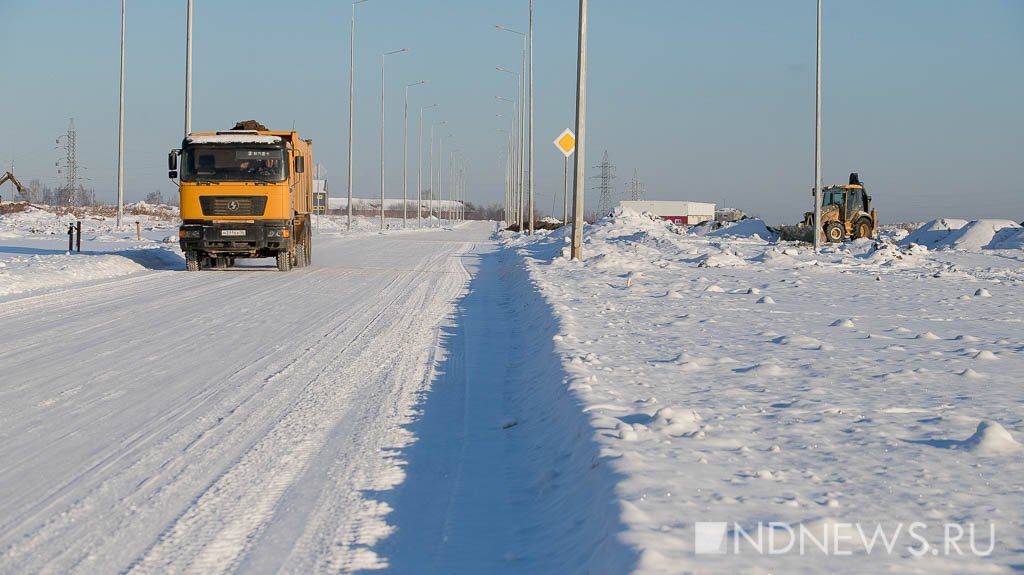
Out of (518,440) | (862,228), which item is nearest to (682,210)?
(862,228)

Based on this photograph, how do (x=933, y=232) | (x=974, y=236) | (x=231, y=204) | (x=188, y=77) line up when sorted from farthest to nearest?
(x=933, y=232) → (x=974, y=236) → (x=188, y=77) → (x=231, y=204)

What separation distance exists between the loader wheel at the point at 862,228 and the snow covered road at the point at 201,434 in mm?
36319

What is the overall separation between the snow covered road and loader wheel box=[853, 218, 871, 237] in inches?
1430

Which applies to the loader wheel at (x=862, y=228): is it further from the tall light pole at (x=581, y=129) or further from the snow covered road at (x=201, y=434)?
the snow covered road at (x=201, y=434)

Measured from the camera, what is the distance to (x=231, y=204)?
24406 millimetres

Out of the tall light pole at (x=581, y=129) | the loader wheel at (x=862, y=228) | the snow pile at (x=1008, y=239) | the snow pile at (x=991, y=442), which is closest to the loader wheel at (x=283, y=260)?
the tall light pole at (x=581, y=129)

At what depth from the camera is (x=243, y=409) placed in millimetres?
8023

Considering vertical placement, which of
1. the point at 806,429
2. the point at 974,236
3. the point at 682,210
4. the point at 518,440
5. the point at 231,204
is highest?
the point at 682,210

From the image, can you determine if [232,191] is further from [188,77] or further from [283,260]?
[188,77]

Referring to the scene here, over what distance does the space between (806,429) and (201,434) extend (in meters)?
4.06

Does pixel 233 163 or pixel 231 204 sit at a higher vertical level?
pixel 233 163

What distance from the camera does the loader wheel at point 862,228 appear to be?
47.2m

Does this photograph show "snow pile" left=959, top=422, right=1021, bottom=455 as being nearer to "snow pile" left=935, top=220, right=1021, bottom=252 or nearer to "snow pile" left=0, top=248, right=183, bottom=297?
"snow pile" left=0, top=248, right=183, bottom=297

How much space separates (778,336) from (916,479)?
6013 millimetres
